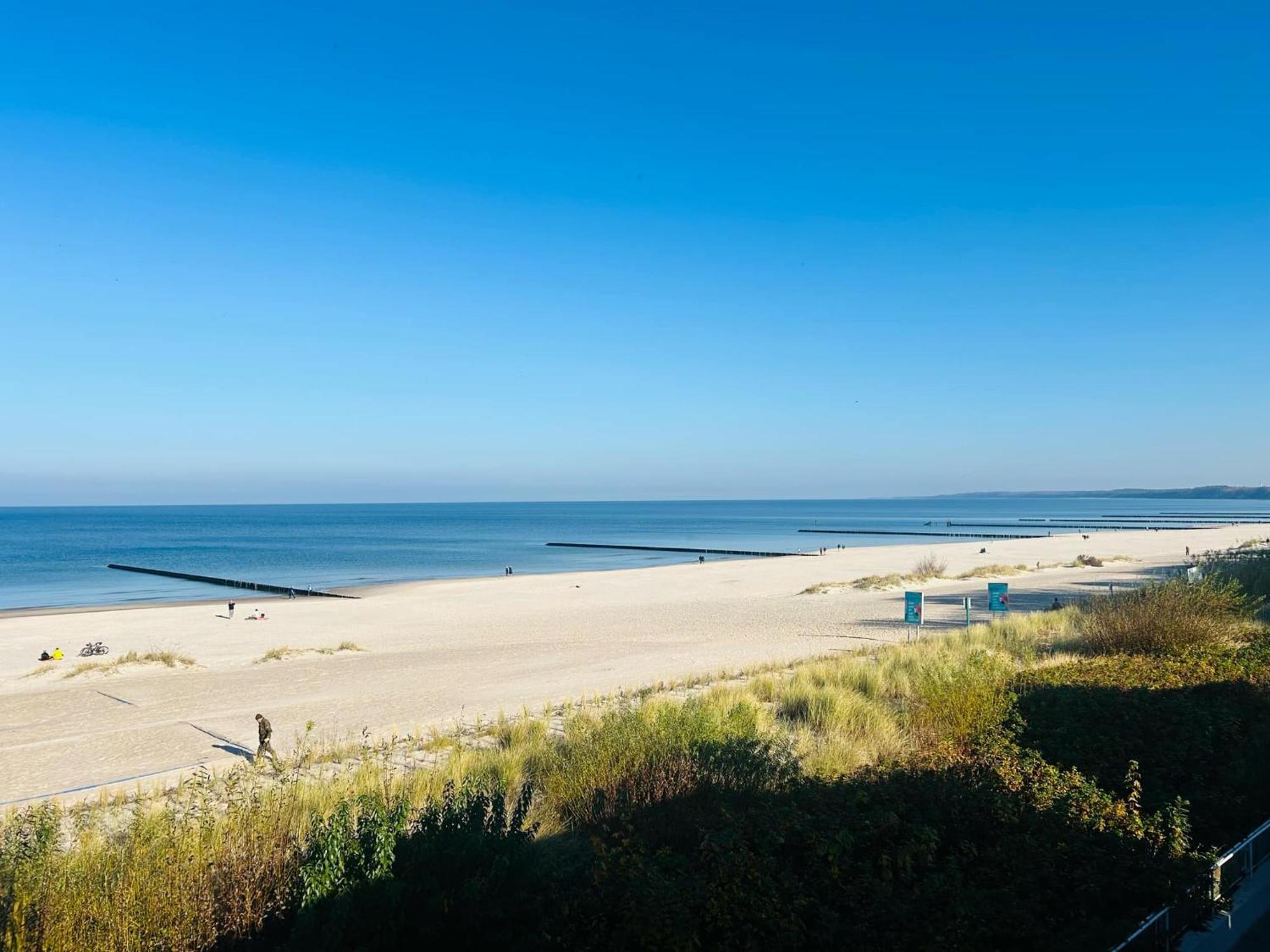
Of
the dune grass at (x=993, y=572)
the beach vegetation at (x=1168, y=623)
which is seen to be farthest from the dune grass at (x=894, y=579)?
the beach vegetation at (x=1168, y=623)

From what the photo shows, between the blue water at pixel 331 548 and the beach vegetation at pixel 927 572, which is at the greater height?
the beach vegetation at pixel 927 572

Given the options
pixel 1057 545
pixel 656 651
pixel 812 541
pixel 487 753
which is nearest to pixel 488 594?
pixel 656 651

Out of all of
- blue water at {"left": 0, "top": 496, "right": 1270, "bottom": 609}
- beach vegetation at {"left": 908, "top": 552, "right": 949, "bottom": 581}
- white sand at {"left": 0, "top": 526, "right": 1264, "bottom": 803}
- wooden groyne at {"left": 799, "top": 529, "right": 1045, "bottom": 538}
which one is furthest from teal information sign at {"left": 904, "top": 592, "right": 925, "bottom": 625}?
wooden groyne at {"left": 799, "top": 529, "right": 1045, "bottom": 538}

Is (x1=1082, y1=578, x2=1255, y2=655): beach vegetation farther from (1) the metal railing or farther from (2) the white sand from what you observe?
(1) the metal railing

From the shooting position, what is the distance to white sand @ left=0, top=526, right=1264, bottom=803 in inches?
473

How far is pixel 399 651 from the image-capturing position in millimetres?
21062

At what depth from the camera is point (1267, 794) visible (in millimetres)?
6410

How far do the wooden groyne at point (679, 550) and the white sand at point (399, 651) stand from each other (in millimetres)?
21820

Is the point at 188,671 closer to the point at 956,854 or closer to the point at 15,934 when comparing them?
the point at 15,934

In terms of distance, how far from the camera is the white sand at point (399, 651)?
39.4 feet

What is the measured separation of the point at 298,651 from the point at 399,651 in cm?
229

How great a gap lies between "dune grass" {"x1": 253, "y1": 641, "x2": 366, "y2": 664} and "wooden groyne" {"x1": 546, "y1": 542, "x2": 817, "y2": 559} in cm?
4368

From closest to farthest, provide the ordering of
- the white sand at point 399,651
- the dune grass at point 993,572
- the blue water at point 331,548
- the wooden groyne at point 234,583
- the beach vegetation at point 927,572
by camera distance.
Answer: the white sand at point 399,651
the beach vegetation at point 927,572
the dune grass at point 993,572
the wooden groyne at point 234,583
the blue water at point 331,548

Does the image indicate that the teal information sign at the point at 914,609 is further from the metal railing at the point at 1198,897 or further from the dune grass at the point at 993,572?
the dune grass at the point at 993,572
